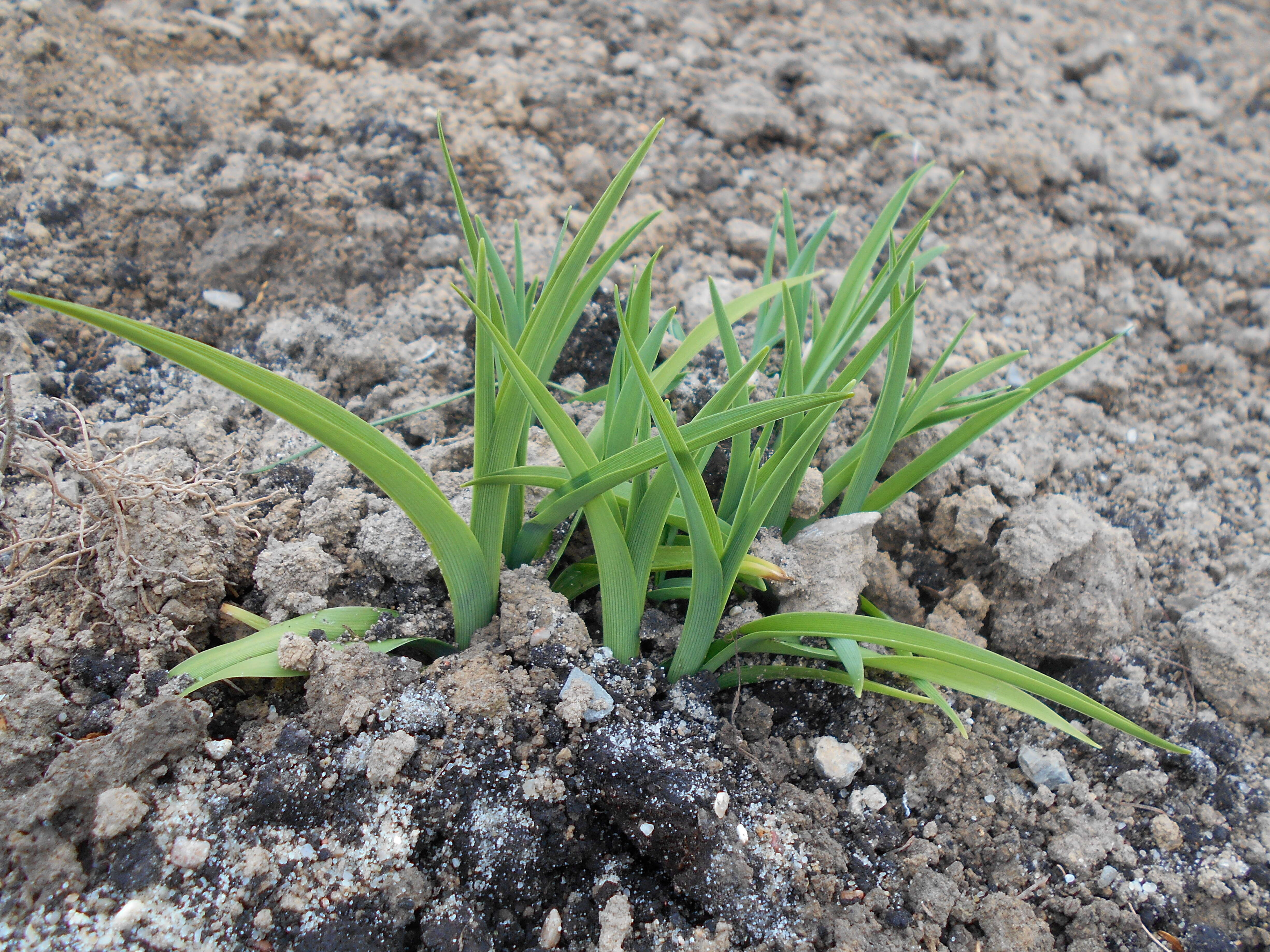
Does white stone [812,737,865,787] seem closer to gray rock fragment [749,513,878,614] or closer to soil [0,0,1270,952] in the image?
soil [0,0,1270,952]

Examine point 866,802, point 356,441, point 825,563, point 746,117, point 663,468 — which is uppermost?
point 746,117

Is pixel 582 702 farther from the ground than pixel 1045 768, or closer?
farther from the ground

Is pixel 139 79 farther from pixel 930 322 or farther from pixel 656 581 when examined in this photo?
pixel 930 322

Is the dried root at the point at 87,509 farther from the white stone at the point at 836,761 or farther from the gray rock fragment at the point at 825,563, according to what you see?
the white stone at the point at 836,761

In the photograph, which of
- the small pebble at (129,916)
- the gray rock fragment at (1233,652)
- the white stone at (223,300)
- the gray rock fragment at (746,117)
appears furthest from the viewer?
the gray rock fragment at (746,117)

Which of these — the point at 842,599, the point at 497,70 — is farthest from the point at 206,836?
the point at 497,70

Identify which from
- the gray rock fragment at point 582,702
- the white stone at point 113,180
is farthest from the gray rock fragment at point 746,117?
the gray rock fragment at point 582,702

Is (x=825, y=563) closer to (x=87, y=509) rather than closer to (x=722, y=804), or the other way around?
(x=722, y=804)

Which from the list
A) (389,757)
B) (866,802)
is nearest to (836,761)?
(866,802)
